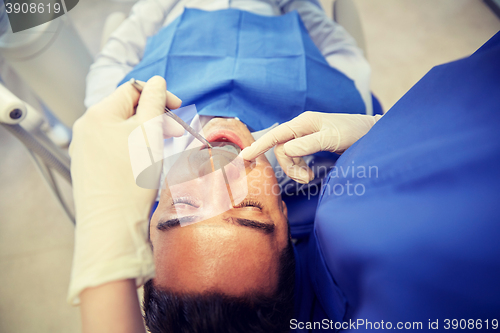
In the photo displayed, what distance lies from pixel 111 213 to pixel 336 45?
105 cm

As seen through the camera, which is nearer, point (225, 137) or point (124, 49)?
point (225, 137)

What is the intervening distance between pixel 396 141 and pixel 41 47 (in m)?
1.11

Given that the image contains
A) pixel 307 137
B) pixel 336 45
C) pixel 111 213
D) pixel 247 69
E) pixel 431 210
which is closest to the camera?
pixel 431 210

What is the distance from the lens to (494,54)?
0.34 meters

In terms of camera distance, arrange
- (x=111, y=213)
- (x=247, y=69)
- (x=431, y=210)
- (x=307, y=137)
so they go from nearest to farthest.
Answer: (x=431, y=210)
(x=111, y=213)
(x=307, y=137)
(x=247, y=69)

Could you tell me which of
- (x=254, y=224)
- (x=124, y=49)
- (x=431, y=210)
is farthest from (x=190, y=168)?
(x=124, y=49)

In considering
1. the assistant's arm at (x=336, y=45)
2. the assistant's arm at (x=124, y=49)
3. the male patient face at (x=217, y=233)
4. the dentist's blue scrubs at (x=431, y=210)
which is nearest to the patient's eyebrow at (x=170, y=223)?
the male patient face at (x=217, y=233)

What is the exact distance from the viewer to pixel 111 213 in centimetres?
50

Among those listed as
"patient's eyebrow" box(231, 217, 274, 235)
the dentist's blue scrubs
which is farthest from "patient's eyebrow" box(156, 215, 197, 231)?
the dentist's blue scrubs

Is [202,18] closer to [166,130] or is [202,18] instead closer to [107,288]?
[166,130]

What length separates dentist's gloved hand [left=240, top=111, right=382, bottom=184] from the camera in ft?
2.02

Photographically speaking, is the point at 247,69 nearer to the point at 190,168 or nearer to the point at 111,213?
the point at 190,168

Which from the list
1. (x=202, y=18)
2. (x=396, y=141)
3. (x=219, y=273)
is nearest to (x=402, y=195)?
(x=396, y=141)

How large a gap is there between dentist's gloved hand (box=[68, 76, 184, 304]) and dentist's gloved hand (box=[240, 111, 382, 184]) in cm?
28
